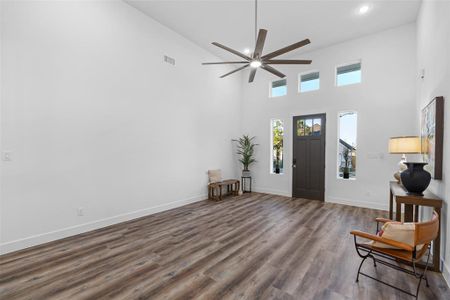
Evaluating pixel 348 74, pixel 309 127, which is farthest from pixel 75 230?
pixel 348 74

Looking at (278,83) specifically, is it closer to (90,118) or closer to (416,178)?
(416,178)

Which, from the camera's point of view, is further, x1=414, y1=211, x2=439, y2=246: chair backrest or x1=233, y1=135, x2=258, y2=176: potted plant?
x1=233, y1=135, x2=258, y2=176: potted plant

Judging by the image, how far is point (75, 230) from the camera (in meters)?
3.44

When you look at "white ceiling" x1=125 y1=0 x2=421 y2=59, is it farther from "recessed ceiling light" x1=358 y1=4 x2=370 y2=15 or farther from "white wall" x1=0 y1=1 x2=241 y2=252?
"white wall" x1=0 y1=1 x2=241 y2=252

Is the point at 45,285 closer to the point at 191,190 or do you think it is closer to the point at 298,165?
the point at 191,190

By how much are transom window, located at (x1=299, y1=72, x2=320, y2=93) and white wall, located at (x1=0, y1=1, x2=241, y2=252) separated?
3.12 meters

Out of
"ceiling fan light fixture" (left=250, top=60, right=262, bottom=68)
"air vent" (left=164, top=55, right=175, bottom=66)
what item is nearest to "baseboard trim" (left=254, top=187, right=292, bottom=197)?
"ceiling fan light fixture" (left=250, top=60, right=262, bottom=68)

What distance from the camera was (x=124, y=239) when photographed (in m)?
3.30

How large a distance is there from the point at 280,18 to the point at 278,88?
244cm

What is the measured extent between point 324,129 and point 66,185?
235 inches

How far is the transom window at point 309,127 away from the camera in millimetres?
5876

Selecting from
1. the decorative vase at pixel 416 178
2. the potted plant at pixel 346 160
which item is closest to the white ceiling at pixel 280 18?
the potted plant at pixel 346 160

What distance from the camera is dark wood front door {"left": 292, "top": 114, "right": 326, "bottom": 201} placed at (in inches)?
228

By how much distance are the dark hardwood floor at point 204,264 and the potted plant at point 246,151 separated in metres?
2.89
